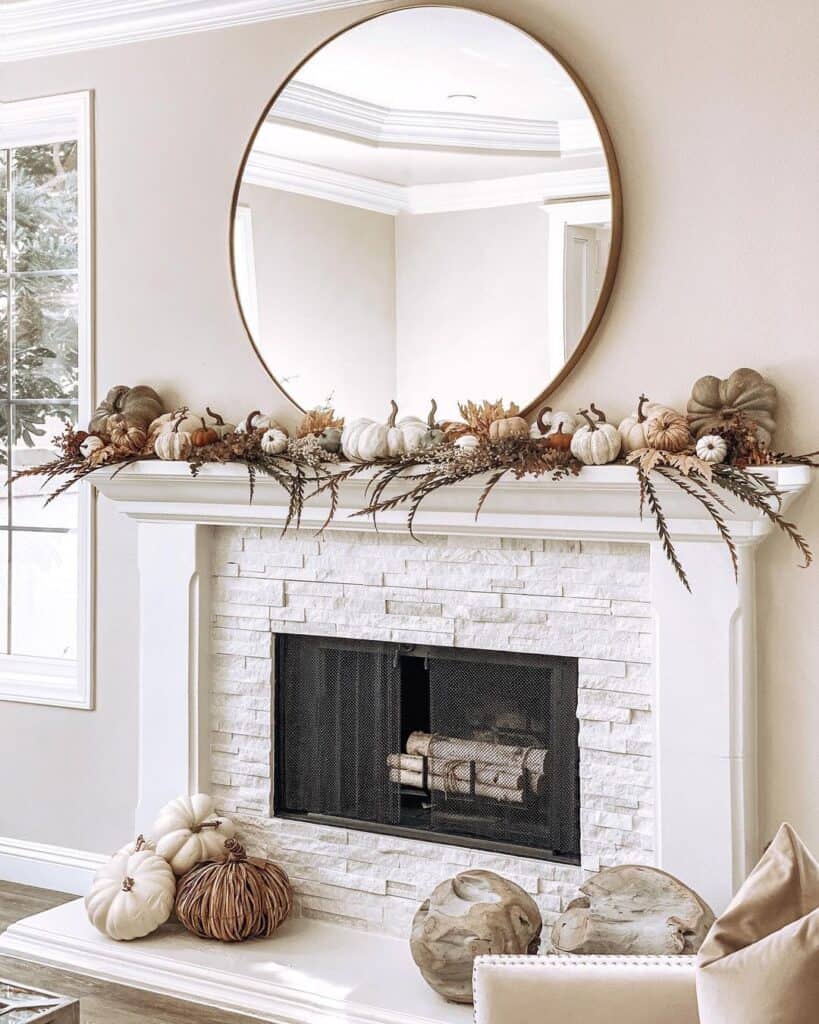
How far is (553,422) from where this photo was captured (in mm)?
3004

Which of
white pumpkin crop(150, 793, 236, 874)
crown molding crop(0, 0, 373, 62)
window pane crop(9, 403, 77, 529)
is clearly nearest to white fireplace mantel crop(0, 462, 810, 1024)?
white pumpkin crop(150, 793, 236, 874)

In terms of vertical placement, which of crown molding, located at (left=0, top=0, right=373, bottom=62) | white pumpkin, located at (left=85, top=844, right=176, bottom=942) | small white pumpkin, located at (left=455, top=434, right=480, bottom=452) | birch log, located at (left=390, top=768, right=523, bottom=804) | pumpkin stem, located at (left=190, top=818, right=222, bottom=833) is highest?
crown molding, located at (left=0, top=0, right=373, bottom=62)

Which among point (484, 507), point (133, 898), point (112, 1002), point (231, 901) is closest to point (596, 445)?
point (484, 507)

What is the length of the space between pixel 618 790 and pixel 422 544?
806 mm

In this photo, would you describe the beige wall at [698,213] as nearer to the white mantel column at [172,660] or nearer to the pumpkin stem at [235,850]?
the white mantel column at [172,660]

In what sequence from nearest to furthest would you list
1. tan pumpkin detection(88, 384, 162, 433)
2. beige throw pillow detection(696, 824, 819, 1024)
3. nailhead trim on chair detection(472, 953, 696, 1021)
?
1. beige throw pillow detection(696, 824, 819, 1024)
2. nailhead trim on chair detection(472, 953, 696, 1021)
3. tan pumpkin detection(88, 384, 162, 433)

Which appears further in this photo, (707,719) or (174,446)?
(174,446)

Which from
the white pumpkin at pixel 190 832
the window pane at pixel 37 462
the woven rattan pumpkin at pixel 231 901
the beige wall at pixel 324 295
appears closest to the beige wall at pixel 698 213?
the beige wall at pixel 324 295

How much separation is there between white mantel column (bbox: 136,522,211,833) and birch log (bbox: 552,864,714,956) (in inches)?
49.6

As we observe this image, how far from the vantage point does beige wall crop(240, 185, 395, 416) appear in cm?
329

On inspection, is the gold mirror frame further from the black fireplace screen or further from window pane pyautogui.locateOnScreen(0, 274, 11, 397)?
window pane pyautogui.locateOnScreen(0, 274, 11, 397)

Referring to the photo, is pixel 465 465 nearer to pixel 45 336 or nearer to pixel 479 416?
pixel 479 416

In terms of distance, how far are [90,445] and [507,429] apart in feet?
4.06

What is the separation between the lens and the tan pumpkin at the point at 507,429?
2965mm
